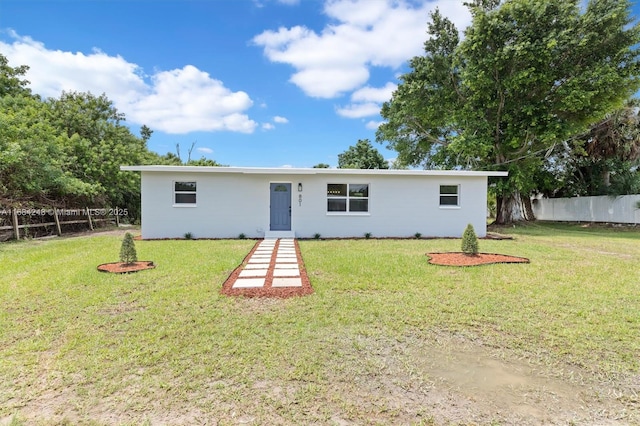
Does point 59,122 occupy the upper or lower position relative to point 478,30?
lower

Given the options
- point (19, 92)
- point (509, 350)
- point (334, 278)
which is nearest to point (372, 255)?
point (334, 278)

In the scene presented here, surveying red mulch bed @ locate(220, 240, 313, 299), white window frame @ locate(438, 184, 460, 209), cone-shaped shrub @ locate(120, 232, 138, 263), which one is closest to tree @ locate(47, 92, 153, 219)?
cone-shaped shrub @ locate(120, 232, 138, 263)

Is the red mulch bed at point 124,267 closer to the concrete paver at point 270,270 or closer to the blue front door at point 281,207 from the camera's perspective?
the concrete paver at point 270,270

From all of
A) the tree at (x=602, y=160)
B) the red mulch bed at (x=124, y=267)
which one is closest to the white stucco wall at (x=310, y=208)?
the red mulch bed at (x=124, y=267)

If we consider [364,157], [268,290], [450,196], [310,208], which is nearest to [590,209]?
[450,196]

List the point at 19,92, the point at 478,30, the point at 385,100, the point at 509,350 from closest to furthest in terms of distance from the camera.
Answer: the point at 509,350 < the point at 478,30 < the point at 19,92 < the point at 385,100

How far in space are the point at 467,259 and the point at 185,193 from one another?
379 inches

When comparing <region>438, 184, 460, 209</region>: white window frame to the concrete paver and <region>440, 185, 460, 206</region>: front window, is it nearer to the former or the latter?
<region>440, 185, 460, 206</region>: front window

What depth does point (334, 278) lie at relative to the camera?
591 centimetres

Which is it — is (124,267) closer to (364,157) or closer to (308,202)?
(308,202)

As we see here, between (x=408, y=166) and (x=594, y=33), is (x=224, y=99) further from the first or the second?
(x=594, y=33)

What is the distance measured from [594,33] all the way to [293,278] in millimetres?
17547

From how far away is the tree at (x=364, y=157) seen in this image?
32031 mm

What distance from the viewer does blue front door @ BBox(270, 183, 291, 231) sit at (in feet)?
40.5
